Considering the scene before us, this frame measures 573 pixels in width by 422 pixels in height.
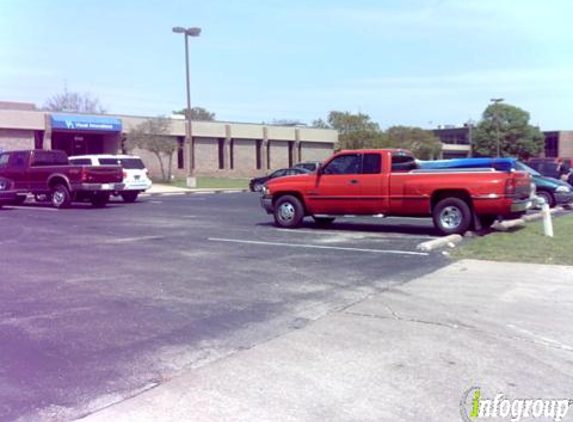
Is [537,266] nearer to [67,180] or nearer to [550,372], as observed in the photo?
[550,372]

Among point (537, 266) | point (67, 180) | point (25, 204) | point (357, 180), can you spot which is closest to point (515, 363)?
point (537, 266)

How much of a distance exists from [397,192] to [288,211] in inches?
111

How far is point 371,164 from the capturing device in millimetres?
14680

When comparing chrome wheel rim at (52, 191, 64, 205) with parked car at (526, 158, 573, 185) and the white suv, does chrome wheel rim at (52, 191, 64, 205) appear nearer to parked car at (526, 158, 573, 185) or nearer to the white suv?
the white suv

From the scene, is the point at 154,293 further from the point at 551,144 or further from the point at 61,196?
the point at 551,144

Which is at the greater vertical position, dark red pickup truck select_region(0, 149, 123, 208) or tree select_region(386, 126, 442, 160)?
tree select_region(386, 126, 442, 160)

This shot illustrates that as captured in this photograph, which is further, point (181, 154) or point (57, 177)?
point (181, 154)

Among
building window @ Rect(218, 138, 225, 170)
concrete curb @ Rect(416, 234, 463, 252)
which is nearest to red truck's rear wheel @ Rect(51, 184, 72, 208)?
concrete curb @ Rect(416, 234, 463, 252)

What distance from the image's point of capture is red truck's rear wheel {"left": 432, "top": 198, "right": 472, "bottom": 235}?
13523mm

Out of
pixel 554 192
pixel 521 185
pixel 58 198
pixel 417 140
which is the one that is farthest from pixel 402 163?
pixel 417 140

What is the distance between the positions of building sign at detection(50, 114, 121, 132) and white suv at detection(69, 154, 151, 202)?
58.9 ft

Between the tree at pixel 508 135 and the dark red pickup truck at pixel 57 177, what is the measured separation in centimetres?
7175

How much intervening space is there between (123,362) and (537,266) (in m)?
7.02

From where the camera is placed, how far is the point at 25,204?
25219 millimetres
